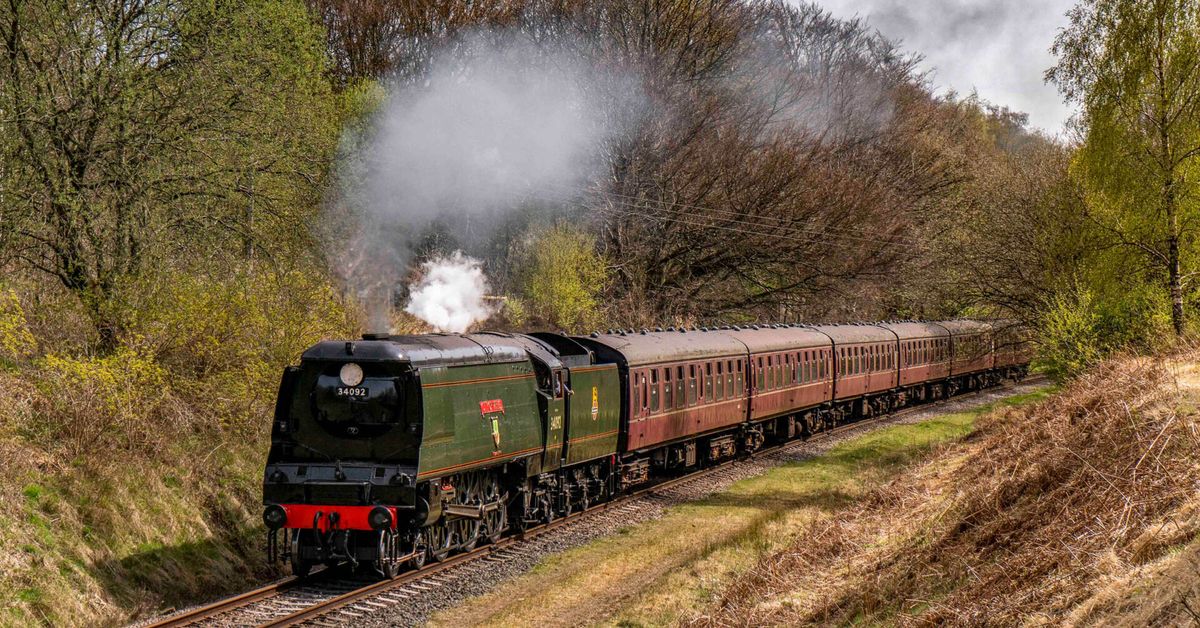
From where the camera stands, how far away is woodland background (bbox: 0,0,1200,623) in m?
14.6

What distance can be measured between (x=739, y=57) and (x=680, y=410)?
2466cm

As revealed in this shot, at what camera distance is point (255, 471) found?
16.8 m

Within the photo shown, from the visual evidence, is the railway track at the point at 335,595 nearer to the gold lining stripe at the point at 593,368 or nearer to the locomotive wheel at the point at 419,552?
the locomotive wheel at the point at 419,552

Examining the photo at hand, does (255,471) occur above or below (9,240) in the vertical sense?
below

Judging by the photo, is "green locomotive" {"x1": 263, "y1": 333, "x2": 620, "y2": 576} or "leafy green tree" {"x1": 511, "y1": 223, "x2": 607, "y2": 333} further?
"leafy green tree" {"x1": 511, "y1": 223, "x2": 607, "y2": 333}

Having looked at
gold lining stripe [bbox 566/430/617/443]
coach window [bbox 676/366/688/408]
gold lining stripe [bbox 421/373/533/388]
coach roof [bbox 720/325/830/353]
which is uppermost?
coach roof [bbox 720/325/830/353]

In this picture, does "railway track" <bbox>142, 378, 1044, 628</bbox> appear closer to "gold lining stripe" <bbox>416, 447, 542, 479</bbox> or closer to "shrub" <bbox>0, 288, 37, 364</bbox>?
"gold lining stripe" <bbox>416, 447, 542, 479</bbox>

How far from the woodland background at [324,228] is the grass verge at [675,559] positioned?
4.36m

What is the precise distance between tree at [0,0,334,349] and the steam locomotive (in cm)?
570

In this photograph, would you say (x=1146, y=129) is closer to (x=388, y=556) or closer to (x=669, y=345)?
(x=669, y=345)

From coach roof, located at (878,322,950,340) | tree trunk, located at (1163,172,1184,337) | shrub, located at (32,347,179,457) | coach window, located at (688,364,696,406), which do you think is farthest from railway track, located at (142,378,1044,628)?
coach roof, located at (878,322,950,340)

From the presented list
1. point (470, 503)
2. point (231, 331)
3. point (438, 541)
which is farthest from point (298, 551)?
point (231, 331)

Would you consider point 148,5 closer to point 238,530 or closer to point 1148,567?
point 238,530

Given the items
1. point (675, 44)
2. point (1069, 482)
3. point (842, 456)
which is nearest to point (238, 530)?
point (1069, 482)
